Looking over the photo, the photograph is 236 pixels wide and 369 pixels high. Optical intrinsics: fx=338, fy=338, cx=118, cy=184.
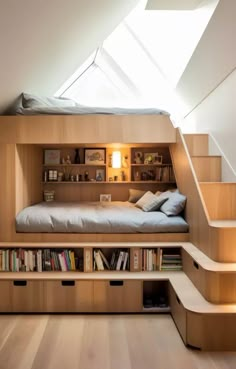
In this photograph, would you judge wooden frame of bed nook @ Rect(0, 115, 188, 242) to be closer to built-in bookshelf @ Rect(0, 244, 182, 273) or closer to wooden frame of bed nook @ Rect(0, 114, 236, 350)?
wooden frame of bed nook @ Rect(0, 114, 236, 350)

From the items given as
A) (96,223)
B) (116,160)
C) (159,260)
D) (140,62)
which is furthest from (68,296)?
(140,62)

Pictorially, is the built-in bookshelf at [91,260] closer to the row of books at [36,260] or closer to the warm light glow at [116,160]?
the row of books at [36,260]

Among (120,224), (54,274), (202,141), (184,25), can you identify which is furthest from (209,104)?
(54,274)

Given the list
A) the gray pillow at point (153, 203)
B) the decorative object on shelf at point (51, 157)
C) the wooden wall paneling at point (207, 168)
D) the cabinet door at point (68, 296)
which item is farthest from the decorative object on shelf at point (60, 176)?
the cabinet door at point (68, 296)

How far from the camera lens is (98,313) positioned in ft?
9.96

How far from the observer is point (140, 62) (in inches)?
227

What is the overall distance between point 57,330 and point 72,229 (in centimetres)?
99

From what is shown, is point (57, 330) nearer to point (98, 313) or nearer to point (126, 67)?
point (98, 313)

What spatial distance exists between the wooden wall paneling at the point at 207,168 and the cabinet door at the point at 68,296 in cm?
178

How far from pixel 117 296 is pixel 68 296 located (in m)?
0.44

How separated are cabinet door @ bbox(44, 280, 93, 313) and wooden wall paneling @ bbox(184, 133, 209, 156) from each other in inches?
86.6

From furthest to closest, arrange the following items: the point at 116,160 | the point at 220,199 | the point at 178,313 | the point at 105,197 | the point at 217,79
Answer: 1. the point at 105,197
2. the point at 116,160
3. the point at 217,79
4. the point at 220,199
5. the point at 178,313

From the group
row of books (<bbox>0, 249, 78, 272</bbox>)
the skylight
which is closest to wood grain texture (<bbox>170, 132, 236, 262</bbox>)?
row of books (<bbox>0, 249, 78, 272</bbox>)

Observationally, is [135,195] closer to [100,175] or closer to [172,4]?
[100,175]
